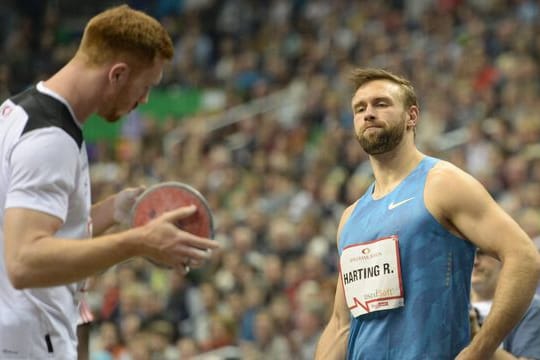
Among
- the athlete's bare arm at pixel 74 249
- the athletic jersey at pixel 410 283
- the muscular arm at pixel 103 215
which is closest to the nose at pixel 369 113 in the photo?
the athletic jersey at pixel 410 283

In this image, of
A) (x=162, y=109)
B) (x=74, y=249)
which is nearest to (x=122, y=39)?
(x=74, y=249)

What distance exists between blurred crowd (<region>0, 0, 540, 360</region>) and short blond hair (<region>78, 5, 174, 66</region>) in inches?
169

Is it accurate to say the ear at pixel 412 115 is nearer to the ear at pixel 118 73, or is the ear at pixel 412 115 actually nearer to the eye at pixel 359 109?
the eye at pixel 359 109

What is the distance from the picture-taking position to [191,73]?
60.8 ft

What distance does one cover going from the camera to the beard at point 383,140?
528 cm

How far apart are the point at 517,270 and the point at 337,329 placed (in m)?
1.15

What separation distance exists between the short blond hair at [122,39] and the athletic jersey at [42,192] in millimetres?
231

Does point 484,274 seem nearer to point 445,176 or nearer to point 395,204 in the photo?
point 395,204

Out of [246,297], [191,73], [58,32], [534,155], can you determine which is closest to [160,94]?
[191,73]

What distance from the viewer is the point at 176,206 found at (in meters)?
4.21

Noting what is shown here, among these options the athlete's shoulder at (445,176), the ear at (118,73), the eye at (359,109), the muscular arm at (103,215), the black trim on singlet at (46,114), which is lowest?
the muscular arm at (103,215)

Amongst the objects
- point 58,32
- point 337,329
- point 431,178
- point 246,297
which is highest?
point 58,32

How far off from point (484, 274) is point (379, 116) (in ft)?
5.27

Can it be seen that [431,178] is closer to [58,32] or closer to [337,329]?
[337,329]
